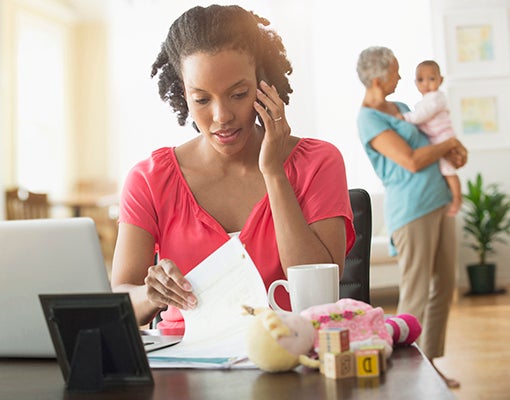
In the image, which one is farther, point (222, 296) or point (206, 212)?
point (206, 212)

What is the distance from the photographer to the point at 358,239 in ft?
5.65

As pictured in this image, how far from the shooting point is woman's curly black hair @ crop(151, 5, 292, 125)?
5.11ft

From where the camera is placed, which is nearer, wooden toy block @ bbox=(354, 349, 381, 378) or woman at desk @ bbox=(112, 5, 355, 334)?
wooden toy block @ bbox=(354, 349, 381, 378)

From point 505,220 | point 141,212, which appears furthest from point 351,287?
point 505,220

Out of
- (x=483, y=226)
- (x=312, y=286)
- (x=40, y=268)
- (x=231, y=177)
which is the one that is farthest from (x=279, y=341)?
(x=483, y=226)

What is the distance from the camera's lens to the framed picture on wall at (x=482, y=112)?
6039 mm

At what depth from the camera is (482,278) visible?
5.65 metres

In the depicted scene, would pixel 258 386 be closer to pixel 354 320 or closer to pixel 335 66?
pixel 354 320

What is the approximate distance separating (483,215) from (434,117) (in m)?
2.51

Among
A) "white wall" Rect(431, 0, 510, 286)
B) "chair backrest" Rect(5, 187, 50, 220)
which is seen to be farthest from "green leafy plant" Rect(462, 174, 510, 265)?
"chair backrest" Rect(5, 187, 50, 220)

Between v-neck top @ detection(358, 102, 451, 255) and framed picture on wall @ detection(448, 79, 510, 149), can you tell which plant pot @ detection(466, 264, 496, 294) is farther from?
v-neck top @ detection(358, 102, 451, 255)

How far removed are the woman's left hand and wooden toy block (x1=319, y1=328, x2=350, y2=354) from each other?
25.7 inches

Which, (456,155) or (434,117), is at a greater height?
(434,117)

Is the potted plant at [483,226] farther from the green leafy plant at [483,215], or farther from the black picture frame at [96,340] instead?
the black picture frame at [96,340]
